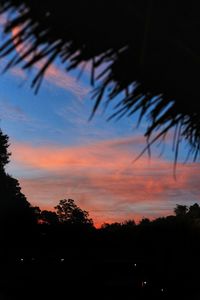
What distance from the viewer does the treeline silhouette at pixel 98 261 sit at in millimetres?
35469

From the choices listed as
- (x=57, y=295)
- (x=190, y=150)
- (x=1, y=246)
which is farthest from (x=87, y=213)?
(x=190, y=150)

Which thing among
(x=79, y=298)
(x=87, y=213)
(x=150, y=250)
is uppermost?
(x=87, y=213)

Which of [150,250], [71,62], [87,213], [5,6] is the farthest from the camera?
[87,213]

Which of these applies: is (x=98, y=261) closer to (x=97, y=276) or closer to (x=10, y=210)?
(x=97, y=276)

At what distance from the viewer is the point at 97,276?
37.6 meters

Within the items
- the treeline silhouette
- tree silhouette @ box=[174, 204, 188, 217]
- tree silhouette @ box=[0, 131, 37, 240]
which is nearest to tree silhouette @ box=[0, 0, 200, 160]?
the treeline silhouette

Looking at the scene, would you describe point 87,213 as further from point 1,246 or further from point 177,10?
point 177,10

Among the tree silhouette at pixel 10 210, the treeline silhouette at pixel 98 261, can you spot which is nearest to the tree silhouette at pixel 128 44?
the treeline silhouette at pixel 98 261

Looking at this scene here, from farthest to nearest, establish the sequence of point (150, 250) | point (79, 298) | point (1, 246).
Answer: point (1, 246), point (150, 250), point (79, 298)

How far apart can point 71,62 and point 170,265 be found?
37.0 m

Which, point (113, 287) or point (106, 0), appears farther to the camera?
point (113, 287)

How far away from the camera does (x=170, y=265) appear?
37.9m

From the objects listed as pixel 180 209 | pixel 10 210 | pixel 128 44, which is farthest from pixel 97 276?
pixel 180 209

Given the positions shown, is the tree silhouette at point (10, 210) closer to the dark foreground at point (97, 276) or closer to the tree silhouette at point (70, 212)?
the dark foreground at point (97, 276)
